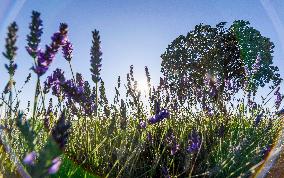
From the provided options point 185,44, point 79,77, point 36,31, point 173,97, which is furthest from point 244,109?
point 185,44

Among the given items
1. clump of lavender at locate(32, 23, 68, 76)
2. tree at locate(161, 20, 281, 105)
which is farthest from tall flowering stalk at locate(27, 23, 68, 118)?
tree at locate(161, 20, 281, 105)

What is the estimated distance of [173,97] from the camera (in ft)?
15.6

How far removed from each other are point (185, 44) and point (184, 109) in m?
14.6

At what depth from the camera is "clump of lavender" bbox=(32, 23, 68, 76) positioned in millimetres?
1425

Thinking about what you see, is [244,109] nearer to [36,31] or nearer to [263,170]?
[263,170]

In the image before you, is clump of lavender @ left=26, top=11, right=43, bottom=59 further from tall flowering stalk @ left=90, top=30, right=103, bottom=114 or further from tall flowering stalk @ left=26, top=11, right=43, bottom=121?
tall flowering stalk @ left=90, top=30, right=103, bottom=114

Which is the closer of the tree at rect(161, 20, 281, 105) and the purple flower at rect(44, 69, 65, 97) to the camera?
the purple flower at rect(44, 69, 65, 97)

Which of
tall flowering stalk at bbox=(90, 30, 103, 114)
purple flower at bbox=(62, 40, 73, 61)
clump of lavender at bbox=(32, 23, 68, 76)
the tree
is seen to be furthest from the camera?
the tree

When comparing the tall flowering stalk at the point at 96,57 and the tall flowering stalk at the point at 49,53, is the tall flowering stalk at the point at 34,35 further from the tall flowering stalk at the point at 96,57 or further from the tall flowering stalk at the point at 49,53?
the tall flowering stalk at the point at 96,57

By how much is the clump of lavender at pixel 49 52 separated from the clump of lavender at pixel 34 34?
49 millimetres

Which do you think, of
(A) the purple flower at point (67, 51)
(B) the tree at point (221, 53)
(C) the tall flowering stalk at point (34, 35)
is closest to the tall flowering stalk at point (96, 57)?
(A) the purple flower at point (67, 51)

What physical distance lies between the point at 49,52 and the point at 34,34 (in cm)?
20

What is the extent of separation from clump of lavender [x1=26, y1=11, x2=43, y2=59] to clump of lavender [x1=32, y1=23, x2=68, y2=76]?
5 cm

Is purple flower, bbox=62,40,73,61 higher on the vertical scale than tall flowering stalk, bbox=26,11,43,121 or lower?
higher
